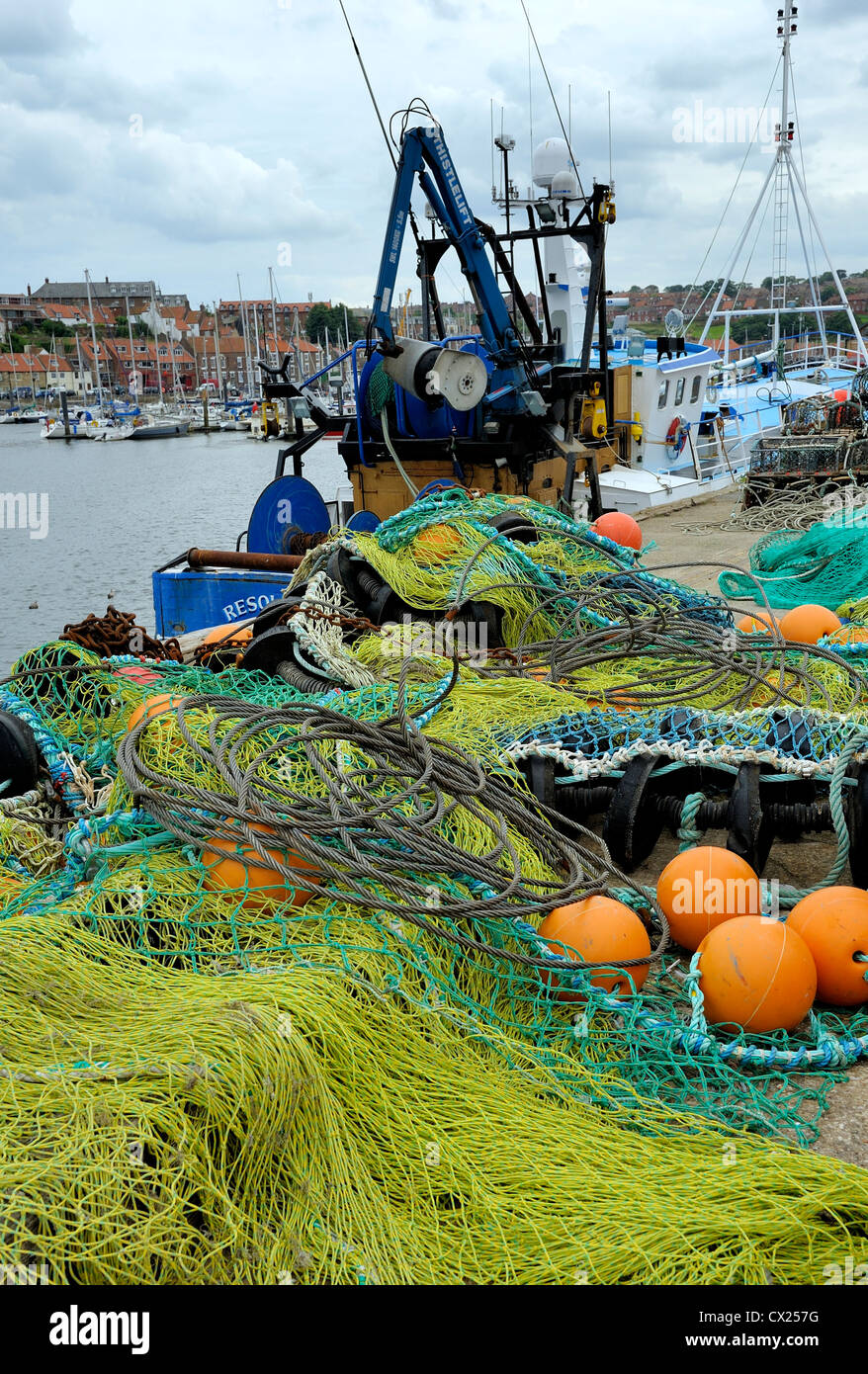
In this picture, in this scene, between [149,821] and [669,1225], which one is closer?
[669,1225]

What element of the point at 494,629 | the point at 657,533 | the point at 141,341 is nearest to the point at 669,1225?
the point at 494,629

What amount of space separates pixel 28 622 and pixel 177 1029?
59.0 ft

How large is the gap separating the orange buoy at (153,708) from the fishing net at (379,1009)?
4cm

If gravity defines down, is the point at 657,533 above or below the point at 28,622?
above

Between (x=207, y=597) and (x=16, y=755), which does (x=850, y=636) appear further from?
(x=207, y=597)

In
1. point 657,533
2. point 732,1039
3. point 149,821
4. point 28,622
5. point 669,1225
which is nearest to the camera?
point 669,1225

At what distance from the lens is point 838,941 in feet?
11.0

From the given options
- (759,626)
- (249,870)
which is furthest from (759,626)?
(249,870)

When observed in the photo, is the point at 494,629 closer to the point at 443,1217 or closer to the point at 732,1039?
the point at 732,1039

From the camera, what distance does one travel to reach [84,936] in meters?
3.04

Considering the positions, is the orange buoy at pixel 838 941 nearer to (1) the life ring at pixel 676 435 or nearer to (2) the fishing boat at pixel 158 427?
(1) the life ring at pixel 676 435

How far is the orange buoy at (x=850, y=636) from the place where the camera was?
6078 millimetres

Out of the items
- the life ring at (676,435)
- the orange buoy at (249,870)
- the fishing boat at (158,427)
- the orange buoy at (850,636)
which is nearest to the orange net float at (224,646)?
the orange buoy at (249,870)

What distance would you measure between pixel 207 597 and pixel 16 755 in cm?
505
